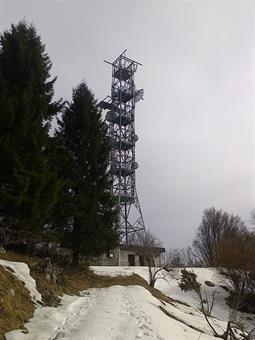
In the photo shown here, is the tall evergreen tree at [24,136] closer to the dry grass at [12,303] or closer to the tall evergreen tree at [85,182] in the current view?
the tall evergreen tree at [85,182]

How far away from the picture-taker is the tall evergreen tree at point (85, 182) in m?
21.2

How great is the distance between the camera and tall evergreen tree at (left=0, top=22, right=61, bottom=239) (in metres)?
15.8

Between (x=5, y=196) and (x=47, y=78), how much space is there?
7523mm

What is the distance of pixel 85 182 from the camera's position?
22422 mm

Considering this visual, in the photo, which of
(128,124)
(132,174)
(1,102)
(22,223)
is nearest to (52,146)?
(1,102)

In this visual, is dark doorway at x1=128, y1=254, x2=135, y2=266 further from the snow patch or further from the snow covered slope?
the snow patch

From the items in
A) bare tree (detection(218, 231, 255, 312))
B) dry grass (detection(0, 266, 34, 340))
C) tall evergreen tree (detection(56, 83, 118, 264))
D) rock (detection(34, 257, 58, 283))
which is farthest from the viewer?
bare tree (detection(218, 231, 255, 312))

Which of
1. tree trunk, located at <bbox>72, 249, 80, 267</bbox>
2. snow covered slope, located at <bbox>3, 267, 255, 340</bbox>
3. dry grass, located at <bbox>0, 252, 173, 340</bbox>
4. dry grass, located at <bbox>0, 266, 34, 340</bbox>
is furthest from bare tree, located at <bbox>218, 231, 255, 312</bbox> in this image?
dry grass, located at <bbox>0, 266, 34, 340</bbox>

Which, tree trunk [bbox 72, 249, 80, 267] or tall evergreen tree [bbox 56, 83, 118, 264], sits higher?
tall evergreen tree [bbox 56, 83, 118, 264]

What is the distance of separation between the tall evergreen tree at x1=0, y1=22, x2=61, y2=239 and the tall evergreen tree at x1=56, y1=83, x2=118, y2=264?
273 cm

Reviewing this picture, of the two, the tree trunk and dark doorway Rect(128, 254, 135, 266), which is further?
dark doorway Rect(128, 254, 135, 266)

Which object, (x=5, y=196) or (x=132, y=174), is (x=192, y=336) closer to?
(x=5, y=196)

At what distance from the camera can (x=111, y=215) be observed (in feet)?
75.4

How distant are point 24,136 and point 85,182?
6.34 m
